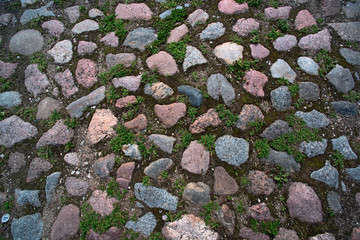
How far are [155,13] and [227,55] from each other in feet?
3.53

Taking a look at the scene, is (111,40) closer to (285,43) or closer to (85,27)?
(85,27)

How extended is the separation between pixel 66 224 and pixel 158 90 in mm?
1449

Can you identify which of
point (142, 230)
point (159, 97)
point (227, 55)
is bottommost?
point (142, 230)

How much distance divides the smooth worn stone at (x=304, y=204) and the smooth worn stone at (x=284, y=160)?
14 cm

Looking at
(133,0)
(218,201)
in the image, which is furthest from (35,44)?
(218,201)

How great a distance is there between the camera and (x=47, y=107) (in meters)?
2.55

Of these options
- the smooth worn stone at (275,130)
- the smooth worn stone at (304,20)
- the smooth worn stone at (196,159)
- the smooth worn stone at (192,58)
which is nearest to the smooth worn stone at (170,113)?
the smooth worn stone at (196,159)

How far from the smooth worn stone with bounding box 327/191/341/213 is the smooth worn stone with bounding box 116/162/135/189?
1681 millimetres

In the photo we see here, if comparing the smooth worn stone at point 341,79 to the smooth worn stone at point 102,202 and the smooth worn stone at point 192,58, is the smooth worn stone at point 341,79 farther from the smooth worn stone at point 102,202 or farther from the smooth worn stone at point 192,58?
the smooth worn stone at point 102,202

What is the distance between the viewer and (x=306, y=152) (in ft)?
7.16

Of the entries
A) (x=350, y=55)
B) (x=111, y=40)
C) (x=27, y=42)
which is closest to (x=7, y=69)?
(x=27, y=42)

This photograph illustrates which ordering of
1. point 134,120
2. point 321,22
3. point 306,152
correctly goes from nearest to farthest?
point 306,152 < point 134,120 < point 321,22

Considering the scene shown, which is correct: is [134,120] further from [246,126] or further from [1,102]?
[1,102]

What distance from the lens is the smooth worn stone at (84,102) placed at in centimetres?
248
